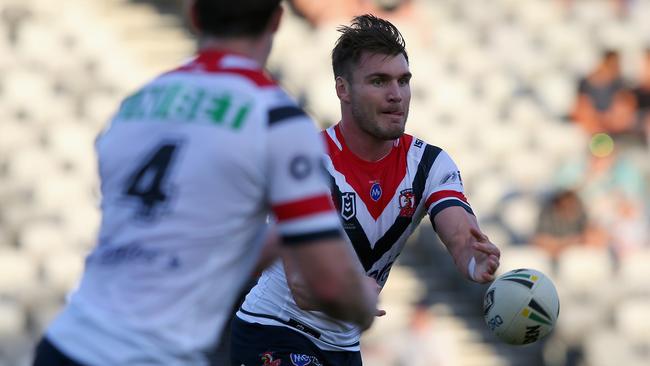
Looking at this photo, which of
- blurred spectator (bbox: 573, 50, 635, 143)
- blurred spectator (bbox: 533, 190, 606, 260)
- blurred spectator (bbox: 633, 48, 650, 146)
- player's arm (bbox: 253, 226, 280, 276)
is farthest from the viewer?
blurred spectator (bbox: 633, 48, 650, 146)

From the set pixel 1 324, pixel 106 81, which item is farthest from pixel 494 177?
pixel 1 324

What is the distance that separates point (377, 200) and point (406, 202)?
0.48 feet

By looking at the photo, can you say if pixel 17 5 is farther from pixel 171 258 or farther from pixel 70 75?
pixel 171 258

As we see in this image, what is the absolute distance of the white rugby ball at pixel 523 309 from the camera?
5504mm

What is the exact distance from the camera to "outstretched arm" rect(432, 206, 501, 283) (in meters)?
5.07

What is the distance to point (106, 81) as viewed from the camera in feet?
43.5

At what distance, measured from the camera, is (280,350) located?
6039mm

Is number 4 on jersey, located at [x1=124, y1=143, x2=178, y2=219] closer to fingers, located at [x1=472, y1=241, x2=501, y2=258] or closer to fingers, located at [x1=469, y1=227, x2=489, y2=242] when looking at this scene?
fingers, located at [x1=472, y1=241, x2=501, y2=258]

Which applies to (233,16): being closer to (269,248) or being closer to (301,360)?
(269,248)

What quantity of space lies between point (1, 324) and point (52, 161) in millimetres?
2158

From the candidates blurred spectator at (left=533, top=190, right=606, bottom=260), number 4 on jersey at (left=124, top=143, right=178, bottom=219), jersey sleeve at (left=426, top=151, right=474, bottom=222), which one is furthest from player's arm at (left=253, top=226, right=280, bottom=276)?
blurred spectator at (left=533, top=190, right=606, bottom=260)

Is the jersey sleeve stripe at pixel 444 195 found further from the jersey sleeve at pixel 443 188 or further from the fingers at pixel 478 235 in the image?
the fingers at pixel 478 235

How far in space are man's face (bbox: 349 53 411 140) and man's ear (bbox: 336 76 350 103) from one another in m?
0.10

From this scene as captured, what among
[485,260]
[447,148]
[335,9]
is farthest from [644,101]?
[485,260]
